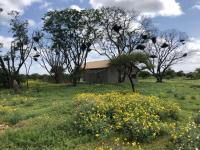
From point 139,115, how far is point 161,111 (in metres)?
2.04

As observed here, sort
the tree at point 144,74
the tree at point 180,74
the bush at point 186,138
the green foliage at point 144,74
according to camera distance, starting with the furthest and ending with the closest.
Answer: the tree at point 180,74
the green foliage at point 144,74
the tree at point 144,74
the bush at point 186,138

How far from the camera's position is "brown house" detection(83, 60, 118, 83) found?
51.2 meters

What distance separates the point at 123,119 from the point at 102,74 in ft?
134

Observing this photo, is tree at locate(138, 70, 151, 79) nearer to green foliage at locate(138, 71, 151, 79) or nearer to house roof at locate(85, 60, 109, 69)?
green foliage at locate(138, 71, 151, 79)

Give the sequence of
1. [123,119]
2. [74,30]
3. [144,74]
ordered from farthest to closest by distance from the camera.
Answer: [144,74]
[74,30]
[123,119]

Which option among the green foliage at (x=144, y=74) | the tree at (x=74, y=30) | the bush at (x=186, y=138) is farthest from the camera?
the green foliage at (x=144, y=74)

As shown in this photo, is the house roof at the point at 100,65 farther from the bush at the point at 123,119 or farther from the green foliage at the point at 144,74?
the bush at the point at 123,119

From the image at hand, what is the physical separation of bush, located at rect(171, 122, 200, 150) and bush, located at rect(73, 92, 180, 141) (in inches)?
39.7

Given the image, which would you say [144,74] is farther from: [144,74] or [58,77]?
[58,77]

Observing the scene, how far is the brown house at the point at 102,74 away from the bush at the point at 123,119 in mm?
37153

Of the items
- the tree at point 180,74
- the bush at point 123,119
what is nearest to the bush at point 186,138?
the bush at point 123,119

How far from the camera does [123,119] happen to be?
36.0 feet

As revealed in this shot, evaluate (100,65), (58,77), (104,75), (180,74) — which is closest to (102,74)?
(104,75)

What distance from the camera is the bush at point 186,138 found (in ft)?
27.0
